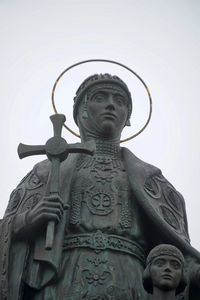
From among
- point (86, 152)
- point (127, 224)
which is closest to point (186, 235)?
point (127, 224)

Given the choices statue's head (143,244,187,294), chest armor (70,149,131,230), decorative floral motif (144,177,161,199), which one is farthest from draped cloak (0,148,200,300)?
statue's head (143,244,187,294)

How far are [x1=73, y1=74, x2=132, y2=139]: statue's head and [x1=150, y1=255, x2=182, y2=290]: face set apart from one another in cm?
307

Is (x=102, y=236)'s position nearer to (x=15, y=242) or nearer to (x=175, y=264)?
(x=15, y=242)

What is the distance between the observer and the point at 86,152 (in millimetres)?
12875

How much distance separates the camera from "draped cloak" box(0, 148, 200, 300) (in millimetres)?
11883

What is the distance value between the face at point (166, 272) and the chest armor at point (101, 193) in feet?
4.25

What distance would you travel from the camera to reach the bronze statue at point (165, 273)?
36.8ft

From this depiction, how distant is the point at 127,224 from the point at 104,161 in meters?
1.32

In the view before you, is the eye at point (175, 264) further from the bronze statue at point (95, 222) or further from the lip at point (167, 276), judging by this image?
the bronze statue at point (95, 222)

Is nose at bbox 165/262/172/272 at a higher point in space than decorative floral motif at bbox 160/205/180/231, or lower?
lower

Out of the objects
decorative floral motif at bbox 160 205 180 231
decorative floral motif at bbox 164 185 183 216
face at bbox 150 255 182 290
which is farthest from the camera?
decorative floral motif at bbox 164 185 183 216

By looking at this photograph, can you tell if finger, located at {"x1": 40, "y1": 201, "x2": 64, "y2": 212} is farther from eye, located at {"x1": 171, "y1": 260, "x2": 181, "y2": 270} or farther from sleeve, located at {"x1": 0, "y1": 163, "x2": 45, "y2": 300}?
eye, located at {"x1": 171, "y1": 260, "x2": 181, "y2": 270}

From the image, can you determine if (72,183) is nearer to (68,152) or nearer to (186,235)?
(68,152)

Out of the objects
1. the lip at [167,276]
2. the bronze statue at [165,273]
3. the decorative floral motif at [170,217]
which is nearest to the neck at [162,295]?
the bronze statue at [165,273]
